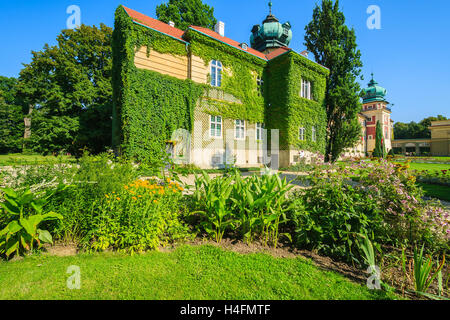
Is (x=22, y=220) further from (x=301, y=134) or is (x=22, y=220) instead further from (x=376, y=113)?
(x=376, y=113)

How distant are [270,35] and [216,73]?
12.9 metres

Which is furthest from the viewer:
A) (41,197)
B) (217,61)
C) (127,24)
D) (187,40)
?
(217,61)

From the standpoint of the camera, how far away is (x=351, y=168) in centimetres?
350

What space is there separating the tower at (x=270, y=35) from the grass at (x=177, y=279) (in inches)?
980

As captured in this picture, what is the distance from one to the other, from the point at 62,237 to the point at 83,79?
27.0 metres

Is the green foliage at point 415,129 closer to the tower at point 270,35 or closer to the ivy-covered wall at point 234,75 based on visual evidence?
the tower at point 270,35

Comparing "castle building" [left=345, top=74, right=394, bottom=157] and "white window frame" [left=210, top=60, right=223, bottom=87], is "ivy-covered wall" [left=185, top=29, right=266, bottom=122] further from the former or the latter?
"castle building" [left=345, top=74, right=394, bottom=157]

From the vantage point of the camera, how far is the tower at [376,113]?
175 ft

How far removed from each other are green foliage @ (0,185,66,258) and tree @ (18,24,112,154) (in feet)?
67.7

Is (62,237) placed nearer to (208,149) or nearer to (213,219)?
(213,219)

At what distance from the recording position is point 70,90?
2303 cm

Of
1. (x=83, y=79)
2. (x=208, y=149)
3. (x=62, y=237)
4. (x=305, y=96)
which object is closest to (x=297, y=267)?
(x=62, y=237)

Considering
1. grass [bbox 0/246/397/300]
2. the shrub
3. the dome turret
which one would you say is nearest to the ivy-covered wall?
the shrub

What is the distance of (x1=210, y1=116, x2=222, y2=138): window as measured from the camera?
45.7 ft
